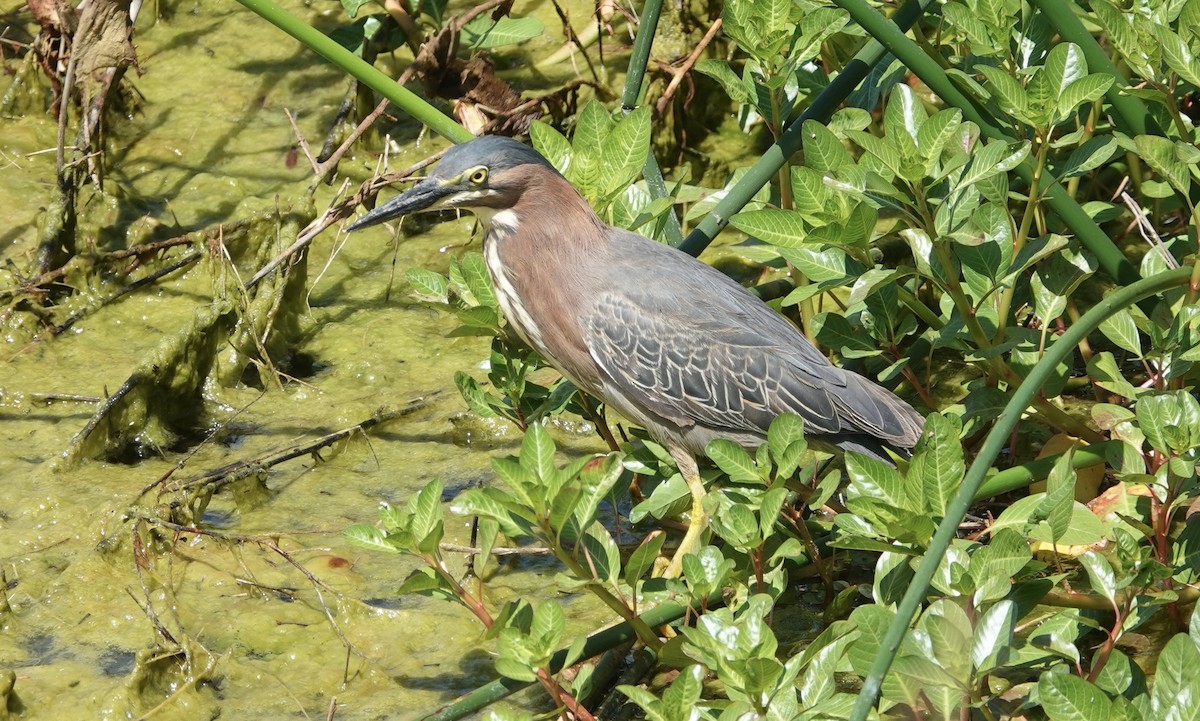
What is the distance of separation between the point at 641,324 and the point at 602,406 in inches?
16.7

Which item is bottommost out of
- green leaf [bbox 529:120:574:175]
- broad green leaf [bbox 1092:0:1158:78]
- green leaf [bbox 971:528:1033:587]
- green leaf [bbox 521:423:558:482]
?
green leaf [bbox 971:528:1033:587]

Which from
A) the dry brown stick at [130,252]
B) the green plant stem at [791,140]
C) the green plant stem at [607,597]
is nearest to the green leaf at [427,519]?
the green plant stem at [607,597]

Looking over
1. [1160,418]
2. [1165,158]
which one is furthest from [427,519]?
[1165,158]

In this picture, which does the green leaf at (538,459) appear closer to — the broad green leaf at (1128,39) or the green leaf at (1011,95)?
the green leaf at (1011,95)

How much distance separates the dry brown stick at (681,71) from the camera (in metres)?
4.34

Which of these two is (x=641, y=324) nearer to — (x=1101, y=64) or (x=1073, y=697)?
(x=1101, y=64)

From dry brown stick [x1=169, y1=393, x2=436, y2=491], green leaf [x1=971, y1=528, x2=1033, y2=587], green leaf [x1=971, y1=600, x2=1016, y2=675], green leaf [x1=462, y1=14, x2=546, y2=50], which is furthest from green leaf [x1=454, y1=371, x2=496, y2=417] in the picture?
green leaf [x1=462, y1=14, x2=546, y2=50]

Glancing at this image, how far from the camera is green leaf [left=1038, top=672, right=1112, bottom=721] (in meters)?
1.96

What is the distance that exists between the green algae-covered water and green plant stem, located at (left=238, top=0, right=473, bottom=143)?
3.22 ft

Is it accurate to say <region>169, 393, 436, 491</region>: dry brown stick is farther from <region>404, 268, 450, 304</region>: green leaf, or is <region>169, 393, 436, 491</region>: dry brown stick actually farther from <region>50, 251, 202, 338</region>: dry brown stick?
<region>50, 251, 202, 338</region>: dry brown stick

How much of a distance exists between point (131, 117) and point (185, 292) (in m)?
1.06

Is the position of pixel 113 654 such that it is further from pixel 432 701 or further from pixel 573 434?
pixel 573 434

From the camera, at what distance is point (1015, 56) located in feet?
10.3

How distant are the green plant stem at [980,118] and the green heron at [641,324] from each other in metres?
0.57
